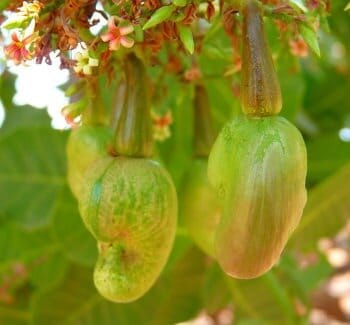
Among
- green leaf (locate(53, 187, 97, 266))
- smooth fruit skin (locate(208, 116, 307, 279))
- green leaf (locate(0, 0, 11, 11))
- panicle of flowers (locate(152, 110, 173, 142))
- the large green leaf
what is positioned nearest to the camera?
smooth fruit skin (locate(208, 116, 307, 279))

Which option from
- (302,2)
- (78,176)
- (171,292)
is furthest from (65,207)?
(302,2)

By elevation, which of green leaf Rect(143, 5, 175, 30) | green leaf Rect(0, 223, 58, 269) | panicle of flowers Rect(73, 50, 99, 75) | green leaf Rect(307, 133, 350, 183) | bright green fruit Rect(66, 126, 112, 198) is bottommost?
green leaf Rect(0, 223, 58, 269)

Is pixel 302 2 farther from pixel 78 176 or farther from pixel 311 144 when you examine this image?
pixel 311 144

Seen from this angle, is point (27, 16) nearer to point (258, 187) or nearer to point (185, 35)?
point (185, 35)

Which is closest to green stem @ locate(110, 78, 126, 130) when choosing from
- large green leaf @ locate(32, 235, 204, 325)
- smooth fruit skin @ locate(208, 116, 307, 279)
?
smooth fruit skin @ locate(208, 116, 307, 279)

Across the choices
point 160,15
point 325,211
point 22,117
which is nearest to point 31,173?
point 22,117

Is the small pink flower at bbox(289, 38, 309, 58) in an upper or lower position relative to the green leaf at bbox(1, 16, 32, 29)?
lower

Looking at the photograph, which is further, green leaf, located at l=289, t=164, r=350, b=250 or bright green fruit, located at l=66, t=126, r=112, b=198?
green leaf, located at l=289, t=164, r=350, b=250

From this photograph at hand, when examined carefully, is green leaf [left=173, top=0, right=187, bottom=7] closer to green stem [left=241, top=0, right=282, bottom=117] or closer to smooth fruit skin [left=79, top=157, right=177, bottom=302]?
green stem [left=241, top=0, right=282, bottom=117]
